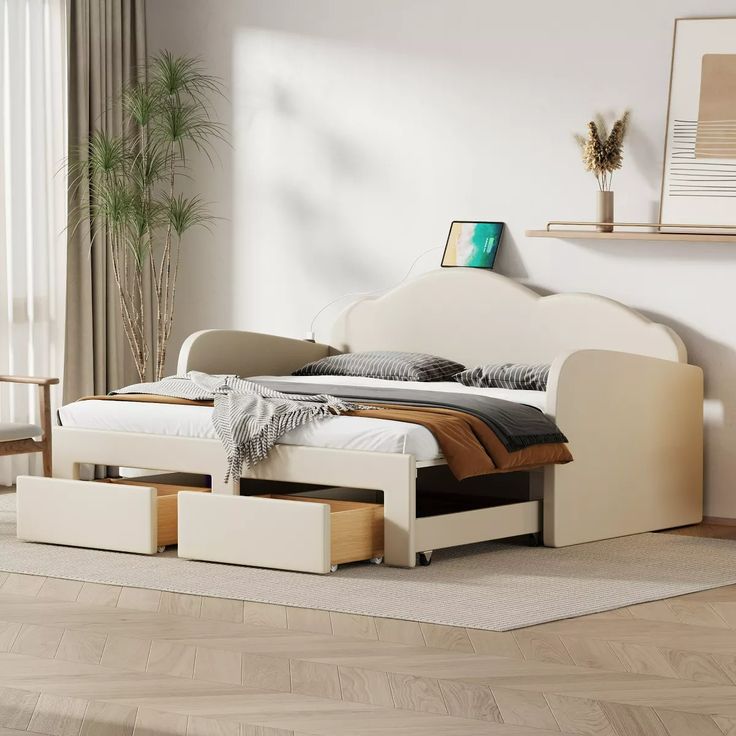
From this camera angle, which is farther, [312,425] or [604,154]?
[604,154]

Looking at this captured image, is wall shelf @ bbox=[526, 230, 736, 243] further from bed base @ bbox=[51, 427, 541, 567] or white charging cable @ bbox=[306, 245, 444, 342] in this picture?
bed base @ bbox=[51, 427, 541, 567]

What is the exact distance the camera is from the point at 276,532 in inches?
147

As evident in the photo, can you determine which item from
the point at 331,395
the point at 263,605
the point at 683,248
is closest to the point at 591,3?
the point at 683,248

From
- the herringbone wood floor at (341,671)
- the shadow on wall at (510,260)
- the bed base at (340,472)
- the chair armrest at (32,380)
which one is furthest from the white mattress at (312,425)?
the shadow on wall at (510,260)

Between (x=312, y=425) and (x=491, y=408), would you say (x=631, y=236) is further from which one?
(x=312, y=425)

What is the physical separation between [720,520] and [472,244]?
1482 mm

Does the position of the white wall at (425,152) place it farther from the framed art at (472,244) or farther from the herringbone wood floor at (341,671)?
the herringbone wood floor at (341,671)

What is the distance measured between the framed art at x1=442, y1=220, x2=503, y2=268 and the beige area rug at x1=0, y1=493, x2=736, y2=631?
1438mm

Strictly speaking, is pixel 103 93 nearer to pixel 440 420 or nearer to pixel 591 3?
pixel 591 3

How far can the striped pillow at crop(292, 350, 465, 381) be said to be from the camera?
4.94 m

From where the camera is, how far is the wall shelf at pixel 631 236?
475 centimetres

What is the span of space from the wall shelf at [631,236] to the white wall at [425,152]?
0.34 feet

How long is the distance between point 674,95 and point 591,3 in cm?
52

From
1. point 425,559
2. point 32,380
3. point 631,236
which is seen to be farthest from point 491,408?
point 32,380
